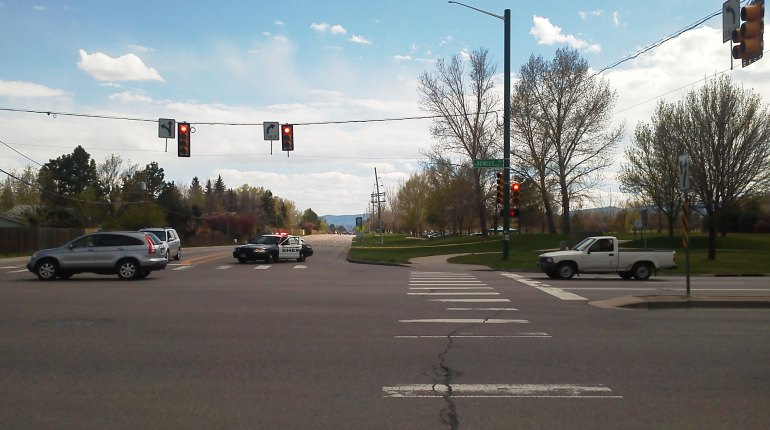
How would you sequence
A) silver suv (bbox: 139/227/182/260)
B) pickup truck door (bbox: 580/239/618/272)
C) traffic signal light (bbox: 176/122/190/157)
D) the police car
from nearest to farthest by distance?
pickup truck door (bbox: 580/239/618/272) → traffic signal light (bbox: 176/122/190/157) → the police car → silver suv (bbox: 139/227/182/260)

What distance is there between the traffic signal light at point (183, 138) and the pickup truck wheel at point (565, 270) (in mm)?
15804

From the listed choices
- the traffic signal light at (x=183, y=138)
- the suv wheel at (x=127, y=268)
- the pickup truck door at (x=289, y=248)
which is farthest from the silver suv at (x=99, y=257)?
the pickup truck door at (x=289, y=248)

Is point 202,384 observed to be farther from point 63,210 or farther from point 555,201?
point 63,210

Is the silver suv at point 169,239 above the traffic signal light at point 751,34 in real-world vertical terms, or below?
below

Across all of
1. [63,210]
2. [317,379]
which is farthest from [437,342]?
[63,210]

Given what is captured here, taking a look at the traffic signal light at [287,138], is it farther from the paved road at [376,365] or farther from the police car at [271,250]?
the paved road at [376,365]

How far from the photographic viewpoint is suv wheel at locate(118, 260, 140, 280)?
77.5ft

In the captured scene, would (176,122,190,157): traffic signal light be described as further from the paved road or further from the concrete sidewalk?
the concrete sidewalk

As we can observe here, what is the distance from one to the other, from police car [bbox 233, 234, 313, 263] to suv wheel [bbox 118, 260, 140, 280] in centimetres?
1256

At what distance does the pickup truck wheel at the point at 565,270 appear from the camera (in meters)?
25.1

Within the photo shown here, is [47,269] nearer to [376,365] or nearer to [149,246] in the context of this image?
[149,246]

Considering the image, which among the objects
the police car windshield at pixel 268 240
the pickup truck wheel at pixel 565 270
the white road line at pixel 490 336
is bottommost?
the white road line at pixel 490 336

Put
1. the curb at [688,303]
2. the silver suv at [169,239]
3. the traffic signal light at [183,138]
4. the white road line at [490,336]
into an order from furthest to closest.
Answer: the silver suv at [169,239], the traffic signal light at [183,138], the curb at [688,303], the white road line at [490,336]

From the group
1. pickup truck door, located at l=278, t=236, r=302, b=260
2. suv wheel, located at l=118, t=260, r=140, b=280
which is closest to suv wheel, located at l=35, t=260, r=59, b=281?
suv wheel, located at l=118, t=260, r=140, b=280
